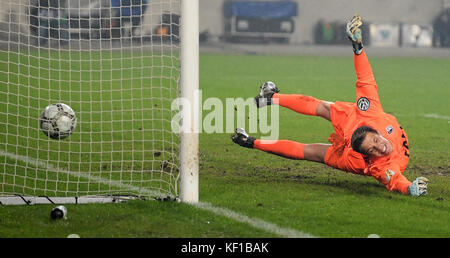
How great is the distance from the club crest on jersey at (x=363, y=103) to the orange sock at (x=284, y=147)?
674 millimetres

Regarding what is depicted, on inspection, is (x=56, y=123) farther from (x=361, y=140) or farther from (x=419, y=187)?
(x=419, y=187)

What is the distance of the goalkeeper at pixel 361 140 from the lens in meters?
6.01

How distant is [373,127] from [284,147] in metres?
0.92

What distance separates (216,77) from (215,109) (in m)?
3.91

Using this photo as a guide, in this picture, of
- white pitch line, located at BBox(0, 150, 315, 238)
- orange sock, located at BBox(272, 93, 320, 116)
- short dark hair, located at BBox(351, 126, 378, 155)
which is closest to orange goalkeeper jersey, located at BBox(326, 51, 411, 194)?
short dark hair, located at BBox(351, 126, 378, 155)

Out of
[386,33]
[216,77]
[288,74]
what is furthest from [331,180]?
[386,33]

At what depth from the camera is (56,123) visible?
6625 mm

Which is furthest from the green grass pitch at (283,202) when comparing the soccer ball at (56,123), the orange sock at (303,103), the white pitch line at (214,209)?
the orange sock at (303,103)

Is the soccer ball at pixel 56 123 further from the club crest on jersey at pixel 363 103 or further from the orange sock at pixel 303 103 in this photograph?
the club crest on jersey at pixel 363 103

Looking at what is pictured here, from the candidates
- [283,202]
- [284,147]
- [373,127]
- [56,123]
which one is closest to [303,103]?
[284,147]

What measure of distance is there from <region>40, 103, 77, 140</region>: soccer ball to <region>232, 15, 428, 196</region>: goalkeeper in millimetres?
1590

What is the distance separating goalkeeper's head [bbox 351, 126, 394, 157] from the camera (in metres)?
5.99

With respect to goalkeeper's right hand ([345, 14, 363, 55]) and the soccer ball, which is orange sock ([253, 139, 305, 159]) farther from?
the soccer ball

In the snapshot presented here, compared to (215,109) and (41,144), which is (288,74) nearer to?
(215,109)
